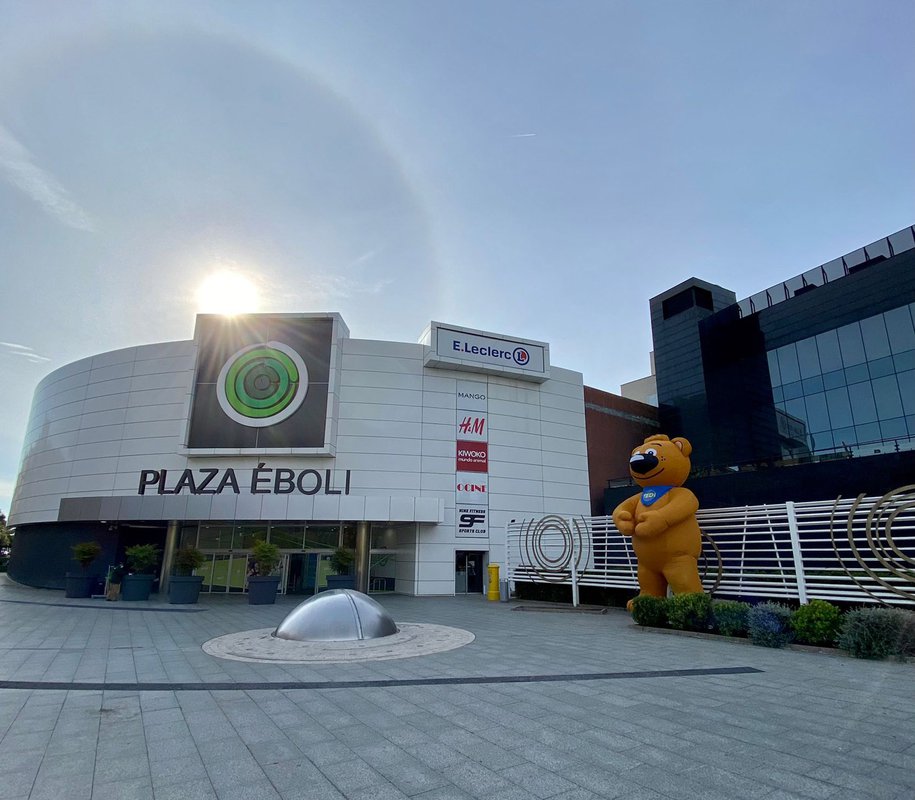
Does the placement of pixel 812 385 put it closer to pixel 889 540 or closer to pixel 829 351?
pixel 829 351

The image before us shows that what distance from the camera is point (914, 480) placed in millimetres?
18703

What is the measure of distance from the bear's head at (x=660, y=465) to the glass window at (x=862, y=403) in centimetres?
2129

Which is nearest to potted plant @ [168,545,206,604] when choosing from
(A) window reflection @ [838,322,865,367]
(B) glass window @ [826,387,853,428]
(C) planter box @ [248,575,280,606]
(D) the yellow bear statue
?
(C) planter box @ [248,575,280,606]

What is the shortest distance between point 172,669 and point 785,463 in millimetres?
23579

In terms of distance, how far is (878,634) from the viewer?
9414 mm

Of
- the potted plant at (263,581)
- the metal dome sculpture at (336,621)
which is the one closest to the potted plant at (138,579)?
the potted plant at (263,581)

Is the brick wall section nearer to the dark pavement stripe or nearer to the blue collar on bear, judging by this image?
the blue collar on bear

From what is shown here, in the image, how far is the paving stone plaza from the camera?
171 inches

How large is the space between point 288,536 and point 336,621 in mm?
16412

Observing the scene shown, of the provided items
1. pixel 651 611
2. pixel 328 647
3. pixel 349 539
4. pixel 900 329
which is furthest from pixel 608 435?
pixel 328 647

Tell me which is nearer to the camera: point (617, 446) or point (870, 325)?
point (870, 325)

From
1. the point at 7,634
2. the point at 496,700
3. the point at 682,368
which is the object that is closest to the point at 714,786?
the point at 496,700

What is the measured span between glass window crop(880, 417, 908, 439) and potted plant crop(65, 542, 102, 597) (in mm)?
38202

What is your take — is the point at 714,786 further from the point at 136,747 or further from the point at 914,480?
the point at 914,480
